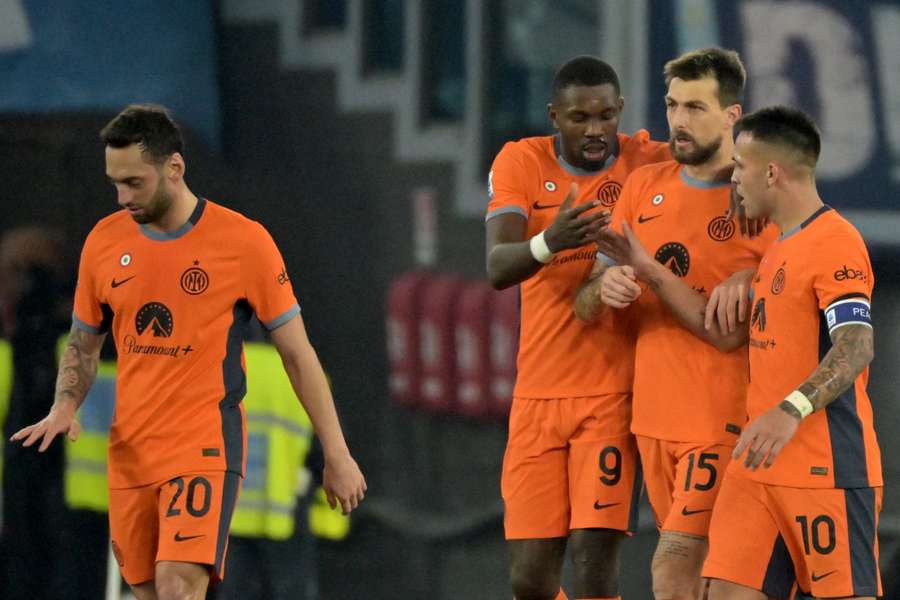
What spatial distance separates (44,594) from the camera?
790 centimetres

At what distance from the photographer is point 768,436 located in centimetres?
388

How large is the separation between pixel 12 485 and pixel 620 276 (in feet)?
14.9

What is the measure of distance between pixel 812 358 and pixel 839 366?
6.7 inches

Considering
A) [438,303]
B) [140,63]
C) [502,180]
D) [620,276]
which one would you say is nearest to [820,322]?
[620,276]

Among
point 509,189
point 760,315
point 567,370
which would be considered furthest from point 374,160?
point 760,315

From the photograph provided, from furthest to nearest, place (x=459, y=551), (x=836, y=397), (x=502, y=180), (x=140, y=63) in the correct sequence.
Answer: (x=140, y=63) → (x=459, y=551) → (x=502, y=180) → (x=836, y=397)

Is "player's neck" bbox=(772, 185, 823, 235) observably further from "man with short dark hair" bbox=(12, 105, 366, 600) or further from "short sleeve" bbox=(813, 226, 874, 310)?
"man with short dark hair" bbox=(12, 105, 366, 600)

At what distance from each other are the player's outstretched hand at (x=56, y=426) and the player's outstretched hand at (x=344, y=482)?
0.73 meters

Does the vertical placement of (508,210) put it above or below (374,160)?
below

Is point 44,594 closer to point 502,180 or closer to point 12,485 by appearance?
point 12,485

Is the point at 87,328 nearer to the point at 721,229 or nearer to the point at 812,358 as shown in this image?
the point at 721,229

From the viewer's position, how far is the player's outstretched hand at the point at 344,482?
4.56m

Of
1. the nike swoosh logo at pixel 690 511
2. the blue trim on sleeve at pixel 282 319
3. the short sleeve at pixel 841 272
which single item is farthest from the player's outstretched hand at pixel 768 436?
the blue trim on sleeve at pixel 282 319

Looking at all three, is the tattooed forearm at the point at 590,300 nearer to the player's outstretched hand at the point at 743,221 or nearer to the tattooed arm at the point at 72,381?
the player's outstretched hand at the point at 743,221
